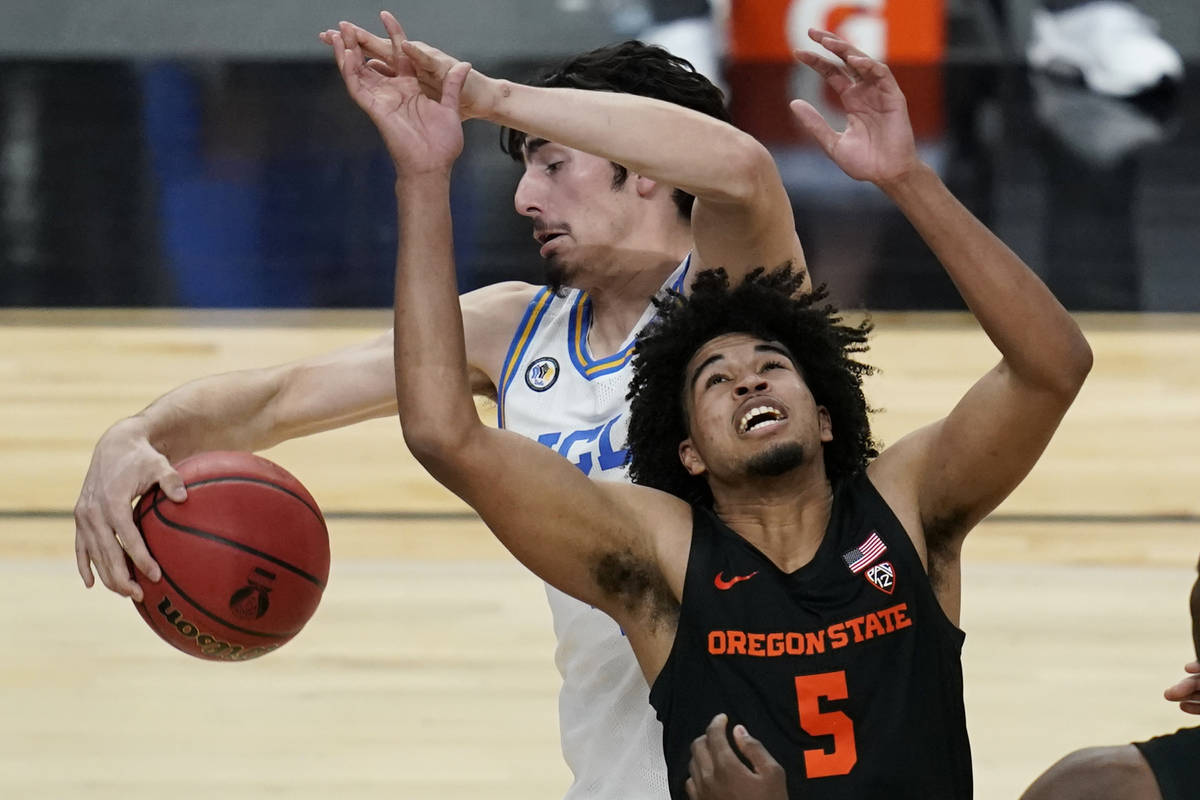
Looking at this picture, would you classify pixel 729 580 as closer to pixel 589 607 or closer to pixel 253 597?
pixel 589 607

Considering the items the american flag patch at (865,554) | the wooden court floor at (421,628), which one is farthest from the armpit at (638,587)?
the wooden court floor at (421,628)

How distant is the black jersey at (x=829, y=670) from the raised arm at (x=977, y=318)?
14 cm

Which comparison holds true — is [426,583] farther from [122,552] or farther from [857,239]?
[857,239]

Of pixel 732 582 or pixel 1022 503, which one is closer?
pixel 732 582

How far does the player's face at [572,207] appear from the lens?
3.12m

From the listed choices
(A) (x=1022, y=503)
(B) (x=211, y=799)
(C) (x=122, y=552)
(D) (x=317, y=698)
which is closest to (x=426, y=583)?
(D) (x=317, y=698)

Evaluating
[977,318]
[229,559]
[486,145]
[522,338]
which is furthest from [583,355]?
[486,145]

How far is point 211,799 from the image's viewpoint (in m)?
3.99

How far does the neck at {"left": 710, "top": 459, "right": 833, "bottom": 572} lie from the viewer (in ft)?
8.44

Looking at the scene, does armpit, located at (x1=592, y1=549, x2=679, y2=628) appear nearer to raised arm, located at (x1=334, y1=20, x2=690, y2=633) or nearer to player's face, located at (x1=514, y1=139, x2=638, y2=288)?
raised arm, located at (x1=334, y1=20, x2=690, y2=633)

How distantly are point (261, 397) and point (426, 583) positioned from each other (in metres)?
2.25

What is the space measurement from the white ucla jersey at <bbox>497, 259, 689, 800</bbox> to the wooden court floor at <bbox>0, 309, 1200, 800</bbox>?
108 cm

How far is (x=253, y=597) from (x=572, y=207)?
0.92 meters

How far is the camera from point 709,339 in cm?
277
